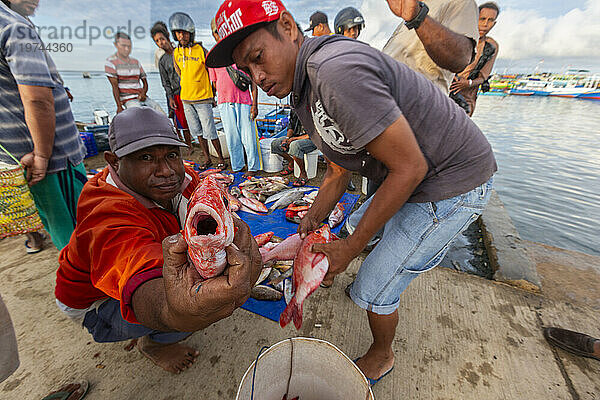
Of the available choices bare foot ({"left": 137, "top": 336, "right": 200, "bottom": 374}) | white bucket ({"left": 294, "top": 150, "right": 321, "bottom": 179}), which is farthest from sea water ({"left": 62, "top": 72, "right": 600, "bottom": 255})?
bare foot ({"left": 137, "top": 336, "right": 200, "bottom": 374})

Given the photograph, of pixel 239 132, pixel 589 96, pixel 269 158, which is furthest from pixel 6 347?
pixel 589 96

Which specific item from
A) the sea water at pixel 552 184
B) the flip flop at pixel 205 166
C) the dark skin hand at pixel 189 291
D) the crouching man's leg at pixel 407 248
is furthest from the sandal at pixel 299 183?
the sea water at pixel 552 184

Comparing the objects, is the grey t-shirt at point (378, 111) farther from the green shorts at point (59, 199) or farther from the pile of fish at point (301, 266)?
the green shorts at point (59, 199)

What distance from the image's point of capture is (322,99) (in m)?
1.20

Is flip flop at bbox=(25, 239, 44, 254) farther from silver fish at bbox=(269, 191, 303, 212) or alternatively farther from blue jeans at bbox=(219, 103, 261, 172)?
blue jeans at bbox=(219, 103, 261, 172)

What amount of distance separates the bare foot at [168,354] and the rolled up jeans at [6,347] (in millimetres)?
903

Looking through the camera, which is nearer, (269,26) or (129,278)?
(129,278)

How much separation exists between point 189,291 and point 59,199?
2.69 m

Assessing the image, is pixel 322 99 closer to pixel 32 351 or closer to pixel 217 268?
pixel 217 268

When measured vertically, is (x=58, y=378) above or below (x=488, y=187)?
below

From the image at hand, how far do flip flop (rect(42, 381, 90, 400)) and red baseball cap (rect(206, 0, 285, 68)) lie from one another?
2.41 meters

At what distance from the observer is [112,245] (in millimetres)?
1219

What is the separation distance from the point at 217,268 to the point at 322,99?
90cm

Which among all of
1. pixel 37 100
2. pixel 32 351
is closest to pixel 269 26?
pixel 37 100
